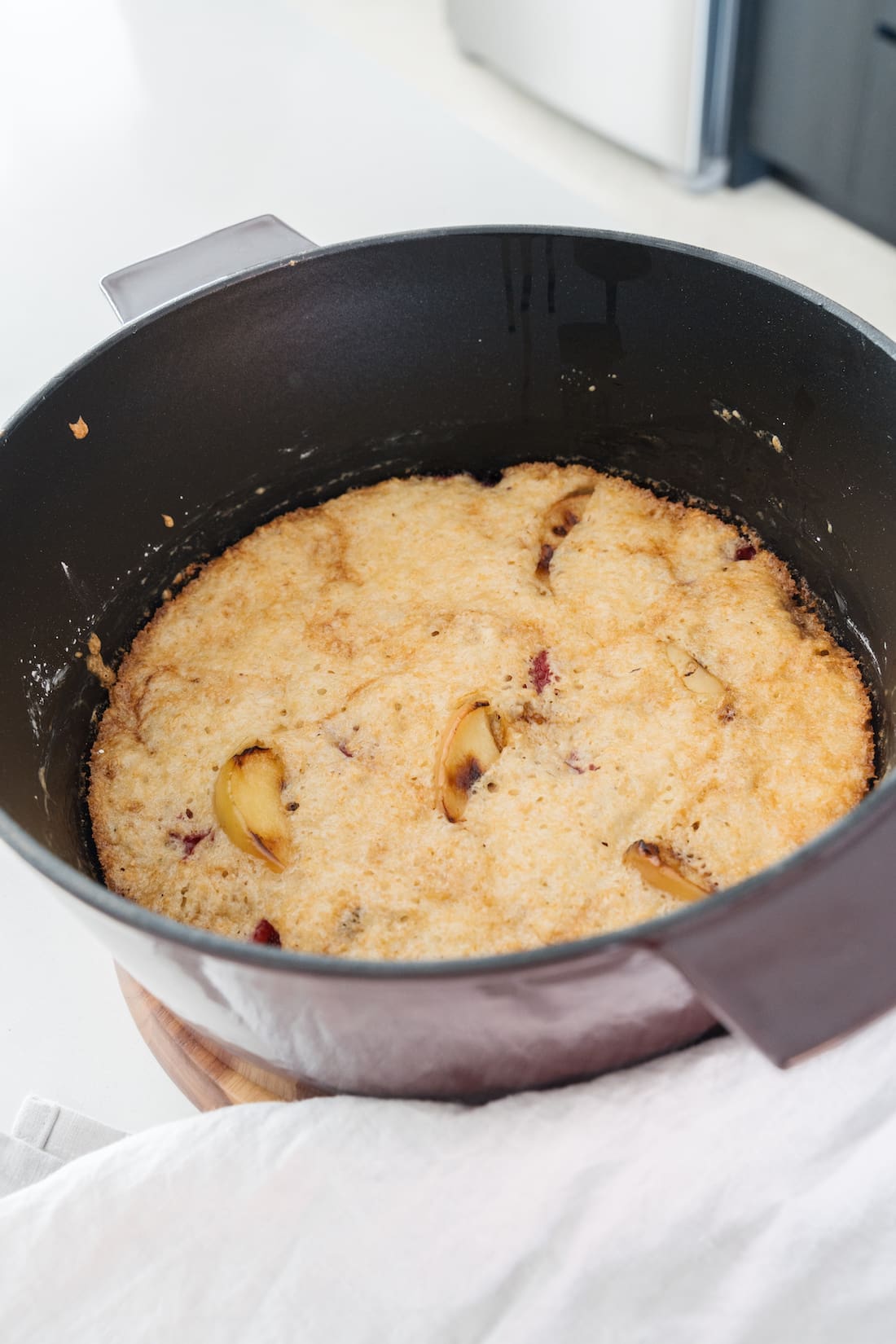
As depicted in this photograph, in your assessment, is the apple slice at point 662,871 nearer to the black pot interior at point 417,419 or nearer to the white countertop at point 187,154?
the black pot interior at point 417,419

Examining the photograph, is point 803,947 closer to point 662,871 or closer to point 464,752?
point 662,871

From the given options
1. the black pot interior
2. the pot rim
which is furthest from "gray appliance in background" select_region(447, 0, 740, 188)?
the pot rim

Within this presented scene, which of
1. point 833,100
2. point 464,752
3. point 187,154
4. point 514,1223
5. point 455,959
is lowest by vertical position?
point 514,1223

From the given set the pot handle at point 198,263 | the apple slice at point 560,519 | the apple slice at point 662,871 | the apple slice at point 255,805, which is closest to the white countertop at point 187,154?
the pot handle at point 198,263

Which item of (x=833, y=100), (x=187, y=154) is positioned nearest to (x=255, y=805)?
(x=187, y=154)

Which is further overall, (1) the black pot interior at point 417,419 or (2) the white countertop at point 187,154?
(2) the white countertop at point 187,154
